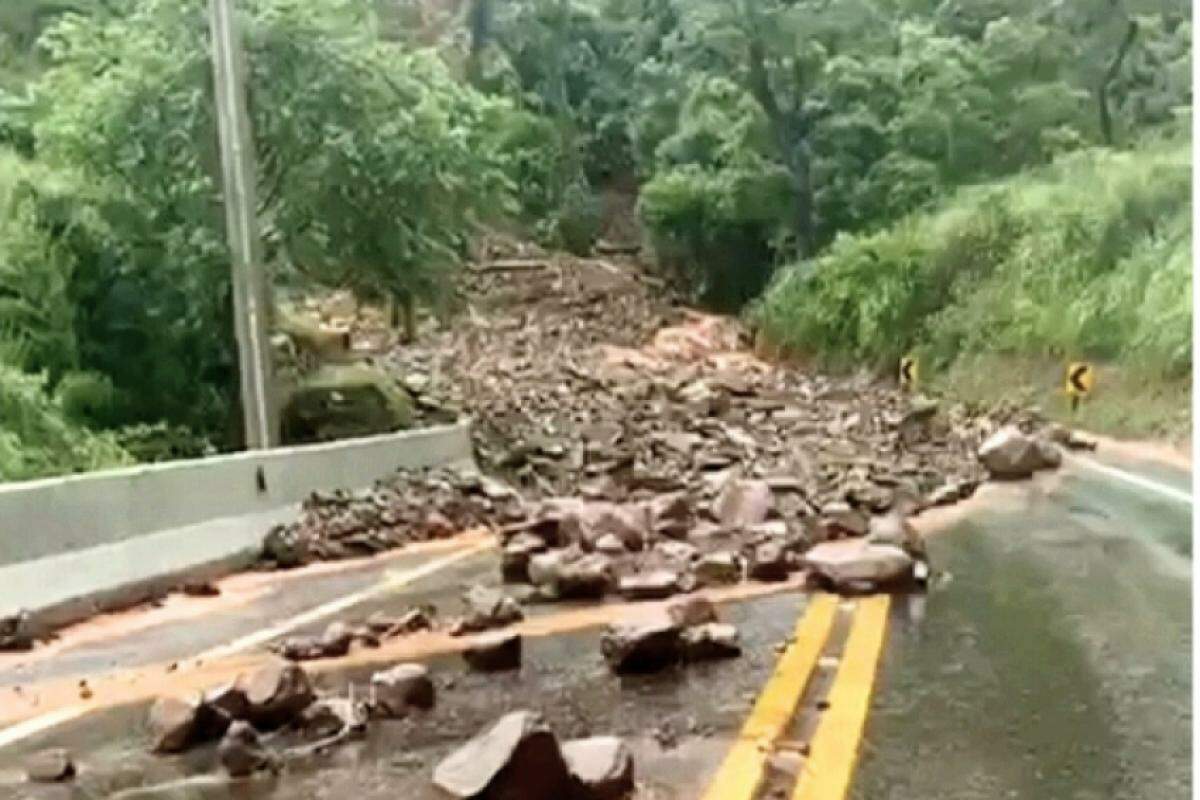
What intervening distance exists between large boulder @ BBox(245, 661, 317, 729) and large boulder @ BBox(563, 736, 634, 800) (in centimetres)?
123

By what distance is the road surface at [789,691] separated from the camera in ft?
18.2

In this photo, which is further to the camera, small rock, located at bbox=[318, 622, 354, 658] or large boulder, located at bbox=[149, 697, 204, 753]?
small rock, located at bbox=[318, 622, 354, 658]

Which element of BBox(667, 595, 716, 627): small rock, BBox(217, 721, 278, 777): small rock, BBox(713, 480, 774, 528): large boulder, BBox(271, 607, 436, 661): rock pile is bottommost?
BBox(713, 480, 774, 528): large boulder

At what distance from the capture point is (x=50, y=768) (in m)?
5.96

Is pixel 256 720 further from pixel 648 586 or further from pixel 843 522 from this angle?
pixel 843 522

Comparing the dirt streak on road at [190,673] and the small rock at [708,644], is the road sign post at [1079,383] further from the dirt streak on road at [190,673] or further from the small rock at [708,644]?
the small rock at [708,644]

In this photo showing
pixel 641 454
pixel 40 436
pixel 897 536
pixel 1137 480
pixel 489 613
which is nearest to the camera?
pixel 489 613

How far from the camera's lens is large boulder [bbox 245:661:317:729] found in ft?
20.7

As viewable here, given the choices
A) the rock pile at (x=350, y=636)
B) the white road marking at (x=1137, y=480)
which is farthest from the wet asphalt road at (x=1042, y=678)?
the white road marking at (x=1137, y=480)

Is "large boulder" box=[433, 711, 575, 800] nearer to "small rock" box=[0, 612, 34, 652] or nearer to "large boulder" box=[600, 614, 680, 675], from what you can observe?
"large boulder" box=[600, 614, 680, 675]

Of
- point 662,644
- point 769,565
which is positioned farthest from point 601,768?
point 769,565

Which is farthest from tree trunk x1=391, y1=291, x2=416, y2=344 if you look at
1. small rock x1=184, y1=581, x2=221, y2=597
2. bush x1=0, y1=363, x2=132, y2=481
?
small rock x1=184, y1=581, x2=221, y2=597

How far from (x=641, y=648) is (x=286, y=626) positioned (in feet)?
9.20

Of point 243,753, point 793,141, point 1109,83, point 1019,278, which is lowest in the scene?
point 243,753
